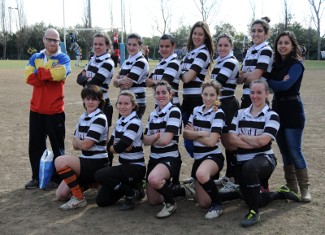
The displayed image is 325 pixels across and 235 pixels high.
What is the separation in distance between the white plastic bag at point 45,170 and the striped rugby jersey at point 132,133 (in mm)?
1157

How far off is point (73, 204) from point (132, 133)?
105 centimetres

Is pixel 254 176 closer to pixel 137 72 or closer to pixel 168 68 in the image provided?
pixel 168 68

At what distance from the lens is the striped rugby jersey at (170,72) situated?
5.04 m

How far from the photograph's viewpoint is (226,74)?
4.88 m

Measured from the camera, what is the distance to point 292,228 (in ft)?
13.4

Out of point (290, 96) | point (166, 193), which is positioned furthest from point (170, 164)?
point (290, 96)

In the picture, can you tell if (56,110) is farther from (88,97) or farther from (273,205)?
(273,205)

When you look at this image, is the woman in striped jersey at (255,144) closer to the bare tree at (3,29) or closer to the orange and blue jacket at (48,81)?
the orange and blue jacket at (48,81)

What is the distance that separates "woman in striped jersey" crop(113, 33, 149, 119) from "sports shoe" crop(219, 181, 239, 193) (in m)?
1.42

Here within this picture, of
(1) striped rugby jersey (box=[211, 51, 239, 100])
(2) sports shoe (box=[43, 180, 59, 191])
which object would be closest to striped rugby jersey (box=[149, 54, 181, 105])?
(1) striped rugby jersey (box=[211, 51, 239, 100])

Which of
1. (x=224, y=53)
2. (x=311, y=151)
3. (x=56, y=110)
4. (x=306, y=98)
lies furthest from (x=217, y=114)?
(x=306, y=98)

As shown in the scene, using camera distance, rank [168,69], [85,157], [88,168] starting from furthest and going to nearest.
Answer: [168,69] → [85,157] → [88,168]

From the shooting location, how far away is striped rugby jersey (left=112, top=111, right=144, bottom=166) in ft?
15.4

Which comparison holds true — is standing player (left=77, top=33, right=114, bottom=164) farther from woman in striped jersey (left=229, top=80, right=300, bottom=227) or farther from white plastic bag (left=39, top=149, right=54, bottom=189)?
woman in striped jersey (left=229, top=80, right=300, bottom=227)
